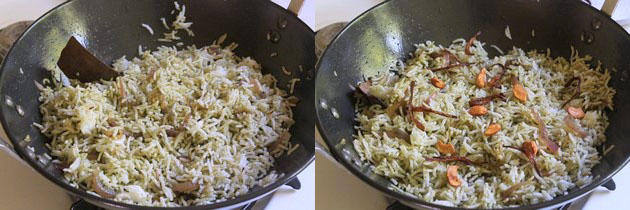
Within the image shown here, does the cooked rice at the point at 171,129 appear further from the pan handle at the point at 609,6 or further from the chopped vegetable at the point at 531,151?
the pan handle at the point at 609,6

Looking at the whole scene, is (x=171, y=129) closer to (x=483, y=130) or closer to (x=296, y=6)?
(x=296, y=6)

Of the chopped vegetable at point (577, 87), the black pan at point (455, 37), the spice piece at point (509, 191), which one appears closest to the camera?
the spice piece at point (509, 191)

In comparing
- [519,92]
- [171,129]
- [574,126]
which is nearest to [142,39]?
[171,129]

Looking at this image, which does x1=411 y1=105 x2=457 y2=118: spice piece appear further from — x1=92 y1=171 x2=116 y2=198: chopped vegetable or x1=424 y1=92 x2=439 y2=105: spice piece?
x1=92 y1=171 x2=116 y2=198: chopped vegetable

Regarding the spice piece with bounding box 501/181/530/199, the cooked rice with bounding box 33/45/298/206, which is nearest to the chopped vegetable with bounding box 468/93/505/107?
the spice piece with bounding box 501/181/530/199

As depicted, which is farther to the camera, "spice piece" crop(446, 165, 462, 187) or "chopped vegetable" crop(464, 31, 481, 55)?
"chopped vegetable" crop(464, 31, 481, 55)

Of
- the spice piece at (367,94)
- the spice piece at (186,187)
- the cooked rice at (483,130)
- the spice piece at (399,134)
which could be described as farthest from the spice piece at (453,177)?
the spice piece at (186,187)
